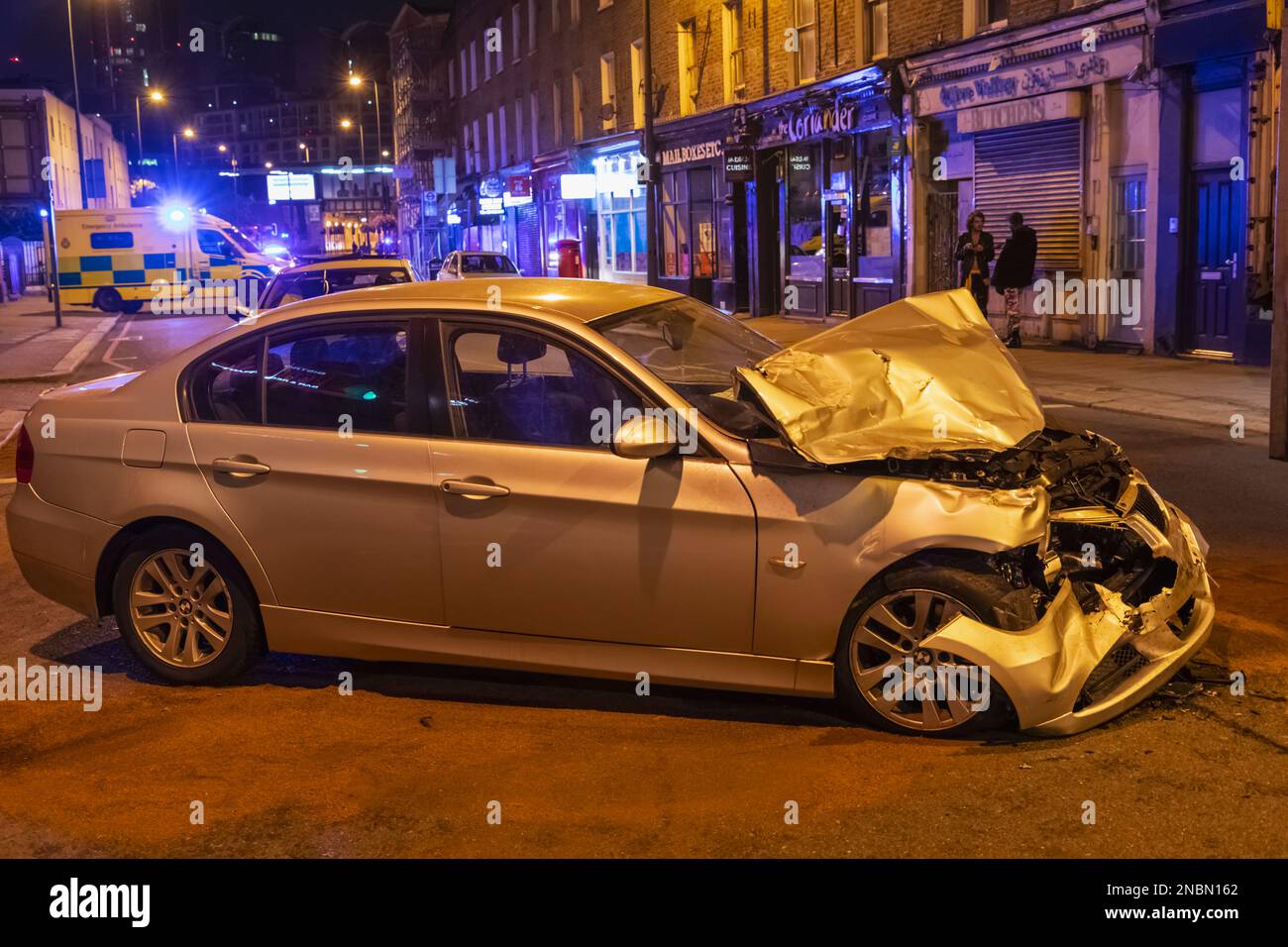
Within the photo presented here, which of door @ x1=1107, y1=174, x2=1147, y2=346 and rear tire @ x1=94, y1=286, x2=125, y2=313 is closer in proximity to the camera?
door @ x1=1107, y1=174, x2=1147, y2=346

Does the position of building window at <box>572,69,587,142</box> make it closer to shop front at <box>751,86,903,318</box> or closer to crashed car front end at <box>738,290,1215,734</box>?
shop front at <box>751,86,903,318</box>

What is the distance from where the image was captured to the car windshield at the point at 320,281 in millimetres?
17422

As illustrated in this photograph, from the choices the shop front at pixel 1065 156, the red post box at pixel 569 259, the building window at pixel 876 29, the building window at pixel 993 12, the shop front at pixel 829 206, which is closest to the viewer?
the shop front at pixel 1065 156

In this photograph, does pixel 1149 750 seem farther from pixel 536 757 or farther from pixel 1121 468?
pixel 536 757

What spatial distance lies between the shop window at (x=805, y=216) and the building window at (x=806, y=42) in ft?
4.95

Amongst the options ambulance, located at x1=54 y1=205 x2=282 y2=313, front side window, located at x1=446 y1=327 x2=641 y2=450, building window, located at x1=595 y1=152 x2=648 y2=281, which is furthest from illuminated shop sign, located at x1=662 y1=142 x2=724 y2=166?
front side window, located at x1=446 y1=327 x2=641 y2=450

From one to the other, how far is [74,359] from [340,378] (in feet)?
67.3

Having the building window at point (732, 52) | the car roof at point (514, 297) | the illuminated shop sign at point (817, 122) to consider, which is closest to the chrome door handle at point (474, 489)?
the car roof at point (514, 297)

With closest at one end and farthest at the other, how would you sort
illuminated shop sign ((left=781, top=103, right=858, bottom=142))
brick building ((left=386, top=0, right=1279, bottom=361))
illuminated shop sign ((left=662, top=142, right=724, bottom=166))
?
1. brick building ((left=386, top=0, right=1279, bottom=361))
2. illuminated shop sign ((left=781, top=103, right=858, bottom=142))
3. illuminated shop sign ((left=662, top=142, right=724, bottom=166))

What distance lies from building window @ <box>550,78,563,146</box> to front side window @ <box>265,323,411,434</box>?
41951mm

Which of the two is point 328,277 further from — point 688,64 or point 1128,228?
point 688,64

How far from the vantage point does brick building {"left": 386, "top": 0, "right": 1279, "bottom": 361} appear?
60.0ft

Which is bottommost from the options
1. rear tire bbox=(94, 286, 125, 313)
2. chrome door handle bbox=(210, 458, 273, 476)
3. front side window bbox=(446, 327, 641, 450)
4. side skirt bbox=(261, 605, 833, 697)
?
side skirt bbox=(261, 605, 833, 697)

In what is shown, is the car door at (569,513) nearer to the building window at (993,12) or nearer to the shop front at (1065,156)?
the shop front at (1065,156)
